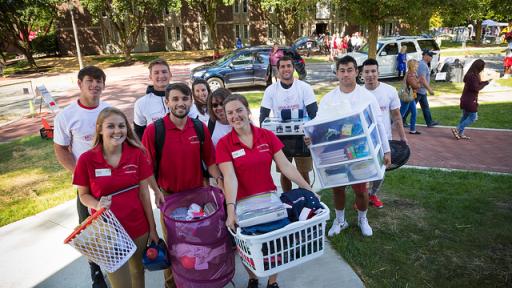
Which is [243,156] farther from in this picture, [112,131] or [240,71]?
[240,71]

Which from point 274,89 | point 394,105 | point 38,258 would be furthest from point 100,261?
point 394,105

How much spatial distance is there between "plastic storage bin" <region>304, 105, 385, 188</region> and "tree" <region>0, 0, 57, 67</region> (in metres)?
29.4

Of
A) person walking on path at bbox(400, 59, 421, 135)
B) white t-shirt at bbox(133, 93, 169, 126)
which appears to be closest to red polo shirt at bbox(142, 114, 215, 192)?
white t-shirt at bbox(133, 93, 169, 126)

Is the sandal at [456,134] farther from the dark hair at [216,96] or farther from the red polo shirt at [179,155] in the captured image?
the red polo shirt at [179,155]

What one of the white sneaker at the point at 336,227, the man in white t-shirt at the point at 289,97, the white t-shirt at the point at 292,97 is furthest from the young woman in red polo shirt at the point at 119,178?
the white sneaker at the point at 336,227

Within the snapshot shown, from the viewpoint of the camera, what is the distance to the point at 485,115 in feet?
31.2

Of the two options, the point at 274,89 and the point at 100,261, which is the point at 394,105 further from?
the point at 100,261

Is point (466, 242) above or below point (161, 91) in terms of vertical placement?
below

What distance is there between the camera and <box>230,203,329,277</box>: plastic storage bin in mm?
2211

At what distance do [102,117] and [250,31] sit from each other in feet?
125

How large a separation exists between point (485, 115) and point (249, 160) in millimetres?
9291

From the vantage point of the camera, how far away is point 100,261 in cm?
243

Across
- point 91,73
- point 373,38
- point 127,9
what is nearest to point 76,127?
point 91,73

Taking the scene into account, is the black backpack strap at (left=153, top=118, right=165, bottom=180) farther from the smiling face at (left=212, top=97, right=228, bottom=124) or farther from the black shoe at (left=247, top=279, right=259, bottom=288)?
the black shoe at (left=247, top=279, right=259, bottom=288)
